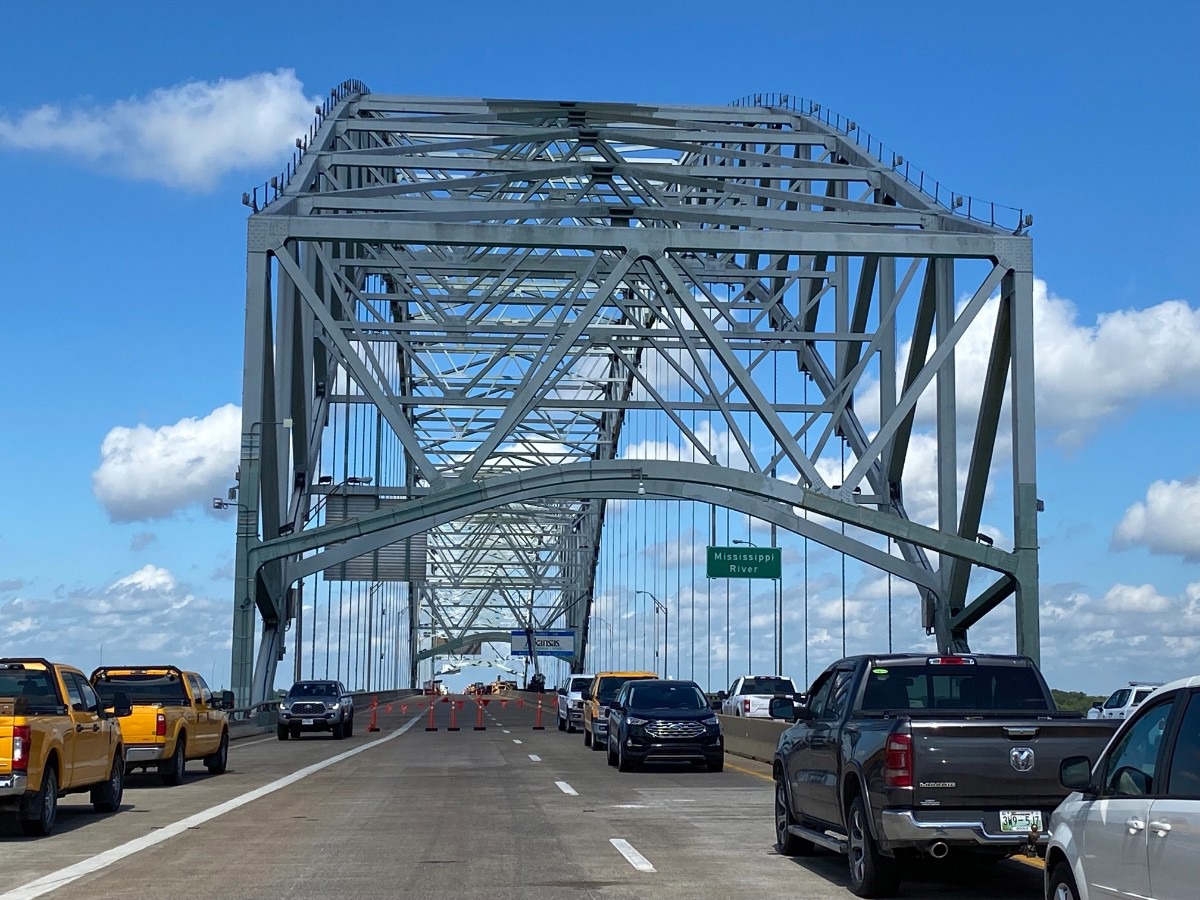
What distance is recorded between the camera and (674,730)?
92.0 ft

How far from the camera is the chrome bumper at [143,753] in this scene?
23156 millimetres

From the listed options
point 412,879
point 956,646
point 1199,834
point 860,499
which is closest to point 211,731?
point 412,879

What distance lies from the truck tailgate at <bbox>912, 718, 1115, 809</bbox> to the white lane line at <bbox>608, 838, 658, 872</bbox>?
294cm

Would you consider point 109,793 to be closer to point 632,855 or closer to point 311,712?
point 632,855

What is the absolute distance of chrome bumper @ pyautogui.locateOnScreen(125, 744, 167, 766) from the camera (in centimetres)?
2316

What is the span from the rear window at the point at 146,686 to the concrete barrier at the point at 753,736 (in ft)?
35.7

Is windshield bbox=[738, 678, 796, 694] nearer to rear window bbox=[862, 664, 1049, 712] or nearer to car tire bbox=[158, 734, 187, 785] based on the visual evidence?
car tire bbox=[158, 734, 187, 785]

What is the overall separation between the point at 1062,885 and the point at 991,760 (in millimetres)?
2385

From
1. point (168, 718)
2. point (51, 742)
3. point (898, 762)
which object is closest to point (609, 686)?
point (168, 718)

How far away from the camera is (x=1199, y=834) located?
7234 millimetres

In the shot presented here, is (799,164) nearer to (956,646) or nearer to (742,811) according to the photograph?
(956,646)

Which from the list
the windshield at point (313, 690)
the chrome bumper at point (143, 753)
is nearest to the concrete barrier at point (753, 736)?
the chrome bumper at point (143, 753)

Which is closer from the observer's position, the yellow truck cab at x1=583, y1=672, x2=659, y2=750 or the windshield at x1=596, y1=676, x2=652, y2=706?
the yellow truck cab at x1=583, y1=672, x2=659, y2=750

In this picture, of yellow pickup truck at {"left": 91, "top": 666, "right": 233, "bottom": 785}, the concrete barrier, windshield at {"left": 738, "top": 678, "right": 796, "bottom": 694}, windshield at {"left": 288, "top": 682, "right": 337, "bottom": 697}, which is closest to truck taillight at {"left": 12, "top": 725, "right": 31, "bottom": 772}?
yellow pickup truck at {"left": 91, "top": 666, "right": 233, "bottom": 785}
